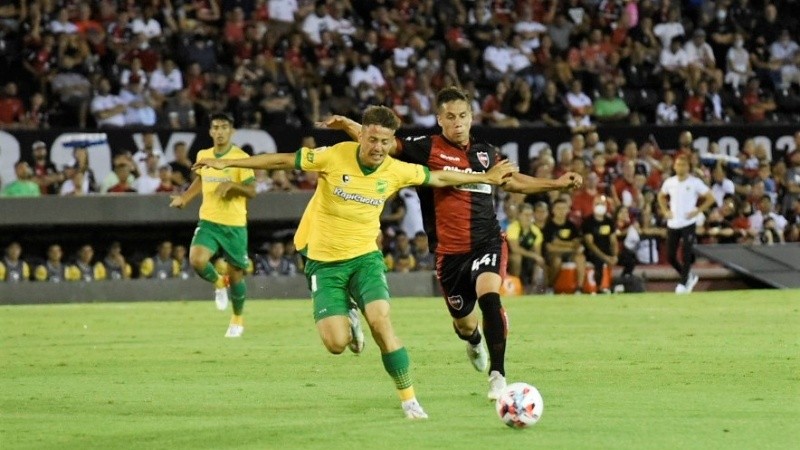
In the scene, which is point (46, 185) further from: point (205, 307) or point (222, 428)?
point (222, 428)

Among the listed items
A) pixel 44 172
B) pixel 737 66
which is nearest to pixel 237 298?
pixel 44 172

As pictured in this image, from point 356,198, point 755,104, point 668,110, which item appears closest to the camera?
point 356,198

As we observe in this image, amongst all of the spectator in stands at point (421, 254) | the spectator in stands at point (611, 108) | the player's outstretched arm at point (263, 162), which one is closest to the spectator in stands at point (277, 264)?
the spectator in stands at point (421, 254)

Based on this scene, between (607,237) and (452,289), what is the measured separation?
1400 centimetres

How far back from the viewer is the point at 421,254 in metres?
25.6

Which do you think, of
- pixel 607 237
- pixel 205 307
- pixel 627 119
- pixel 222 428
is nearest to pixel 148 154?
pixel 205 307

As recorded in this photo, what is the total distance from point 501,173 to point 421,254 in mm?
14974

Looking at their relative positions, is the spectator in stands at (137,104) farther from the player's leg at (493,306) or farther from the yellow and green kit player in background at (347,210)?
the yellow and green kit player in background at (347,210)

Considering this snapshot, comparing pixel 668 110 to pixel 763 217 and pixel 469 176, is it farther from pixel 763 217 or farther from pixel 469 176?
pixel 469 176

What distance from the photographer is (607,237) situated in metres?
25.6

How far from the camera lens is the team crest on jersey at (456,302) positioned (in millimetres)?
11984

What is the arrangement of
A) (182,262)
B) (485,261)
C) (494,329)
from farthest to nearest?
(182,262) → (485,261) → (494,329)

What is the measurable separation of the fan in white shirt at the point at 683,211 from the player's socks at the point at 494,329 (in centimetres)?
1319

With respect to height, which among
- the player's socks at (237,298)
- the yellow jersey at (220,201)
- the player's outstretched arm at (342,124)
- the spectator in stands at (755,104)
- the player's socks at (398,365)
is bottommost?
the player's socks at (237,298)
